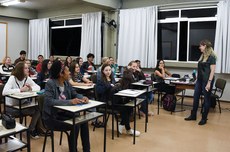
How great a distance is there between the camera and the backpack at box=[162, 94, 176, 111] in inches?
199

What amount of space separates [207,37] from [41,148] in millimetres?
Answer: 5476

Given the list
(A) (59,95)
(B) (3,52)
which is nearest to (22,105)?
(A) (59,95)

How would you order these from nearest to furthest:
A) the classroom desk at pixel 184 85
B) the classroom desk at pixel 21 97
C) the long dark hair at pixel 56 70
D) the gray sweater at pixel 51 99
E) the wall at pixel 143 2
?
the gray sweater at pixel 51 99 → the long dark hair at pixel 56 70 → the classroom desk at pixel 21 97 → the classroom desk at pixel 184 85 → the wall at pixel 143 2

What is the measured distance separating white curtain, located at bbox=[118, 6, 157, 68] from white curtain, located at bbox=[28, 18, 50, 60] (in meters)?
3.72

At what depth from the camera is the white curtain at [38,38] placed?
9.66m

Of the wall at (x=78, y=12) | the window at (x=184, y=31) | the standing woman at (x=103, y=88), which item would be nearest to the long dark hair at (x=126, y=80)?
the standing woman at (x=103, y=88)

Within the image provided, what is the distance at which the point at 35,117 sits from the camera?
322 cm

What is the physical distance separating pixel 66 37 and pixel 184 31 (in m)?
4.81

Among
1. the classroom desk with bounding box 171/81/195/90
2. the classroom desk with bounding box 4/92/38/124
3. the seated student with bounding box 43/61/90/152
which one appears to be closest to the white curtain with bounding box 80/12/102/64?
the classroom desk with bounding box 171/81/195/90

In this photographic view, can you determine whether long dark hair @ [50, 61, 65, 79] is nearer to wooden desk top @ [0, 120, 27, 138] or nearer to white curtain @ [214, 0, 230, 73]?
wooden desk top @ [0, 120, 27, 138]

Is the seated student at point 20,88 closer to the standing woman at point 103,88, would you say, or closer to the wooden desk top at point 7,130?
the standing woman at point 103,88

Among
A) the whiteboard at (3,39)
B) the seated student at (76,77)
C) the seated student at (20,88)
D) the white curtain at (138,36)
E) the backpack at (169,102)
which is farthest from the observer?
the whiteboard at (3,39)

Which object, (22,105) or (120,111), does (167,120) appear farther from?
(22,105)

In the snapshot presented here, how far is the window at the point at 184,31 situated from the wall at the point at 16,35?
6340 millimetres
